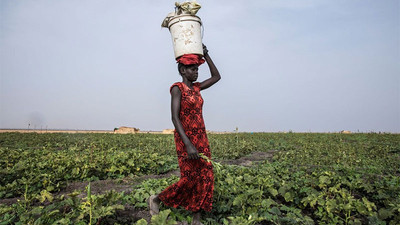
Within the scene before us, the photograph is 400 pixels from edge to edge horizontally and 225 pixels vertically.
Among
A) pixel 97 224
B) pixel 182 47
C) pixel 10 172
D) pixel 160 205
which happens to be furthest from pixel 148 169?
pixel 182 47

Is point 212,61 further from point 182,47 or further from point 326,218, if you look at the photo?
point 326,218

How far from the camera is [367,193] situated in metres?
3.94

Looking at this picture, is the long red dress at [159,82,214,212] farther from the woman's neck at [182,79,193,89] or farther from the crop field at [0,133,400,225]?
the crop field at [0,133,400,225]

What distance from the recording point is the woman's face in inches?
113

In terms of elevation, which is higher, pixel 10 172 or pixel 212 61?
pixel 212 61

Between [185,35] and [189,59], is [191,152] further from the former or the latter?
[185,35]

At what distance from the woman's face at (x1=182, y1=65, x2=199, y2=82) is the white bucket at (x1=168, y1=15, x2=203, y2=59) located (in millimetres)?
151

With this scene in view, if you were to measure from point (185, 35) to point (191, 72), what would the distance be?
0.39m

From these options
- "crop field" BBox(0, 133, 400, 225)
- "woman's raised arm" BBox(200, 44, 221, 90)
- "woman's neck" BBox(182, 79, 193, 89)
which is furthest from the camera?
"woman's raised arm" BBox(200, 44, 221, 90)

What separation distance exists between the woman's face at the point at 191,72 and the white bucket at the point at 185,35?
0.49 ft

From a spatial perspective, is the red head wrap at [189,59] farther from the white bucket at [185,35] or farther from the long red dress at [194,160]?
the long red dress at [194,160]

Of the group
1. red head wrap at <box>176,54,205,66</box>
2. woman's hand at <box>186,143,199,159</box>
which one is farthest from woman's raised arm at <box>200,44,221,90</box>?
woman's hand at <box>186,143,199,159</box>

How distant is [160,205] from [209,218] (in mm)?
602

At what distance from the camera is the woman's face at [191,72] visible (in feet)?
9.38
